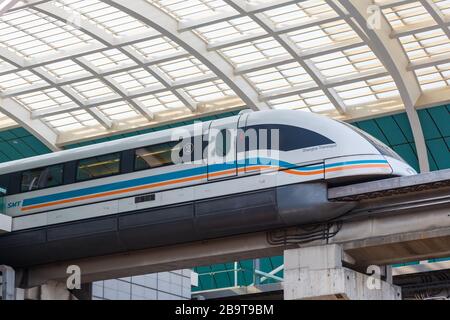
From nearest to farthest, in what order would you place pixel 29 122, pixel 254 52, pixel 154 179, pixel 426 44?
pixel 154 179 → pixel 426 44 → pixel 254 52 → pixel 29 122

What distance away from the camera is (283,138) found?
26.1 metres

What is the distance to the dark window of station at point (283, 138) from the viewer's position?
25734 mm

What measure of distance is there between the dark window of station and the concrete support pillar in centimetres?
272

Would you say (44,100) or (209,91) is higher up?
(44,100)

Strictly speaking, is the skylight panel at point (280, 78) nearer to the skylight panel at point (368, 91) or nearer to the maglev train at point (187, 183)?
the skylight panel at point (368, 91)

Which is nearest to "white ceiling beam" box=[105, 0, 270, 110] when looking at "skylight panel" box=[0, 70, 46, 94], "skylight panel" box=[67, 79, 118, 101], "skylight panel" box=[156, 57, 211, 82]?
"skylight panel" box=[156, 57, 211, 82]

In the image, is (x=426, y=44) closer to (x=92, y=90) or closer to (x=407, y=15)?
(x=407, y=15)

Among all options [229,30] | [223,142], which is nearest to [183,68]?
[229,30]

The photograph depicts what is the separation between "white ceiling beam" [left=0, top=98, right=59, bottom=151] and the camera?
53.1 m

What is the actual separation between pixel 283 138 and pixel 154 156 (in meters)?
4.21

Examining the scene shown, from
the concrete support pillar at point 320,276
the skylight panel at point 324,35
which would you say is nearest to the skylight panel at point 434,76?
the skylight panel at point 324,35

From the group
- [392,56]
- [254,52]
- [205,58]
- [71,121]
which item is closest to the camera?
[392,56]

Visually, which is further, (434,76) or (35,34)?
(434,76)
